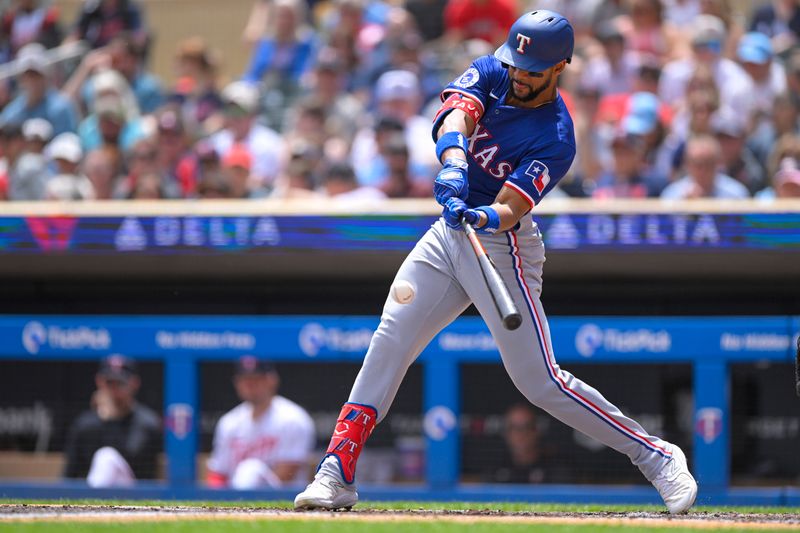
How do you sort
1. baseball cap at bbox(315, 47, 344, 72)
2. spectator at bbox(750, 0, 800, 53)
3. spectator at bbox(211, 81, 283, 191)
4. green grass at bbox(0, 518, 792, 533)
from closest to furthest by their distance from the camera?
green grass at bbox(0, 518, 792, 533) < spectator at bbox(211, 81, 283, 191) < spectator at bbox(750, 0, 800, 53) < baseball cap at bbox(315, 47, 344, 72)

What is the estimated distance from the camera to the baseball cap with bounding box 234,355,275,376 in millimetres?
6664

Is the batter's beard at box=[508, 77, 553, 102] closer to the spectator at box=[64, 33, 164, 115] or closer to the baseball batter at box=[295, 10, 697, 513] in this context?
the baseball batter at box=[295, 10, 697, 513]

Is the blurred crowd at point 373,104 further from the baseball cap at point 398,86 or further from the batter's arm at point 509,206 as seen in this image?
the batter's arm at point 509,206

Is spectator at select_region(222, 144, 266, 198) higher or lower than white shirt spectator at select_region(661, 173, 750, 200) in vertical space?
higher

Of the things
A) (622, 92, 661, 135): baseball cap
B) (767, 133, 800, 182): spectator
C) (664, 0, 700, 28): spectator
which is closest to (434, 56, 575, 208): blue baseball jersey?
(767, 133, 800, 182): spectator

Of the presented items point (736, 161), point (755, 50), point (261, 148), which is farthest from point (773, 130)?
point (261, 148)

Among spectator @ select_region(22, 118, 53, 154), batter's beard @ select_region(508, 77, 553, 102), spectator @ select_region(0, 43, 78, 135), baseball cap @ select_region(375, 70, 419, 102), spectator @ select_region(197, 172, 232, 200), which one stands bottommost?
batter's beard @ select_region(508, 77, 553, 102)

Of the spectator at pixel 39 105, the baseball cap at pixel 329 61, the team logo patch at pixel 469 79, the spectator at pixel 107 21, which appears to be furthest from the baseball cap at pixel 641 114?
the spectator at pixel 107 21

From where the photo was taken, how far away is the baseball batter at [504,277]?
170 inches

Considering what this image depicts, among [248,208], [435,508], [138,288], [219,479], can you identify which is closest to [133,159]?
[138,288]

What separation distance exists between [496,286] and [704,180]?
331 centimetres

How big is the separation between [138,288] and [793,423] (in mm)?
3553

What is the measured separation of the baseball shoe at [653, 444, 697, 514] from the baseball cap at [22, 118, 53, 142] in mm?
5800

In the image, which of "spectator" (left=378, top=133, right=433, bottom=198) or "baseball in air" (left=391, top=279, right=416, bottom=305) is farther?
"spectator" (left=378, top=133, right=433, bottom=198)
